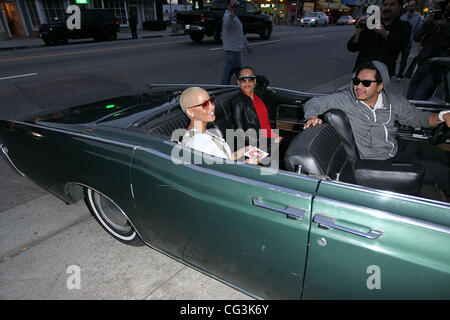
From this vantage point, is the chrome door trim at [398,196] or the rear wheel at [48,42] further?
the rear wheel at [48,42]

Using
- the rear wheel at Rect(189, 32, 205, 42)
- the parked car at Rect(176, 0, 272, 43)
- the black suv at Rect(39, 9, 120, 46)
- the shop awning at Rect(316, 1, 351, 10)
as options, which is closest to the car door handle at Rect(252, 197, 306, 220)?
the parked car at Rect(176, 0, 272, 43)

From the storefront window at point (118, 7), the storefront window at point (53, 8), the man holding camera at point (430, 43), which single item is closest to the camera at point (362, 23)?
the man holding camera at point (430, 43)

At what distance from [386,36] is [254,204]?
4163mm

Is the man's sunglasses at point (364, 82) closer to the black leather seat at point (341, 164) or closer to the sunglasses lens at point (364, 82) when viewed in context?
the sunglasses lens at point (364, 82)

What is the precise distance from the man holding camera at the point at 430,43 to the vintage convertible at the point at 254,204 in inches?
84.4

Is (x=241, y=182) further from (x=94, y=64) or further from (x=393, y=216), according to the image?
(x=94, y=64)

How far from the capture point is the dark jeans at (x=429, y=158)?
8.46 feet

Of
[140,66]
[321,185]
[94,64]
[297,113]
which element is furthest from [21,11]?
[321,185]

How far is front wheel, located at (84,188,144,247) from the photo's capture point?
8.25 ft

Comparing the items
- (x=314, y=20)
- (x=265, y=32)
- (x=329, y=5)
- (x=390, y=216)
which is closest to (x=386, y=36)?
(x=390, y=216)

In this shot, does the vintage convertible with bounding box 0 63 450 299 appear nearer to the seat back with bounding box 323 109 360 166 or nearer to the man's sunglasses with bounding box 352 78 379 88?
the seat back with bounding box 323 109 360 166

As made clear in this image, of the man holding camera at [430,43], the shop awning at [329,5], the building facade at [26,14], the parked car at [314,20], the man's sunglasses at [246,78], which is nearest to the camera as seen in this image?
the man's sunglasses at [246,78]

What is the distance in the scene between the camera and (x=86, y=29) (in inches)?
687
